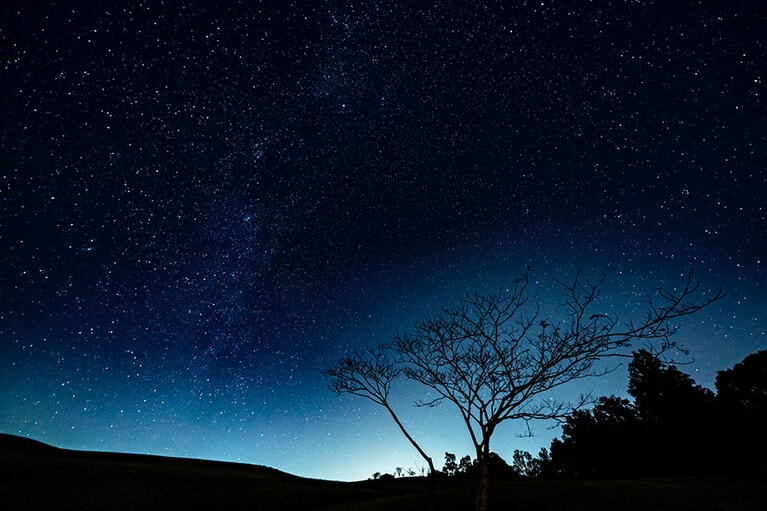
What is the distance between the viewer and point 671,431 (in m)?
42.8

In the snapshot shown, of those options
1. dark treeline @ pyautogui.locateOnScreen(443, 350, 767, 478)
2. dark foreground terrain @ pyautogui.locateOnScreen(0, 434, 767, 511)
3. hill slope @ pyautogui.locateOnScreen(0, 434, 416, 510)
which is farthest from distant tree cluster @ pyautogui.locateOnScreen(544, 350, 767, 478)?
hill slope @ pyautogui.locateOnScreen(0, 434, 416, 510)

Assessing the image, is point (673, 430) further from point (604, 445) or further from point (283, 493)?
point (283, 493)

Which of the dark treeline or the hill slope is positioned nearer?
the hill slope

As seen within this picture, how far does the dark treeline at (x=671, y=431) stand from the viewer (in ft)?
125

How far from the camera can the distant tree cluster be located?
38.2m

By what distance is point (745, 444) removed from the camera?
37562mm

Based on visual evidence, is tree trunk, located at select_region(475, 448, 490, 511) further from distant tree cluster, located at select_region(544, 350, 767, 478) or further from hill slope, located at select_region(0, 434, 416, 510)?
distant tree cluster, located at select_region(544, 350, 767, 478)

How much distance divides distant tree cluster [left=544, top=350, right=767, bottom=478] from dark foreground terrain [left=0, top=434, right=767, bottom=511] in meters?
12.8

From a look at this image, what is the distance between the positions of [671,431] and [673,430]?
0.77ft

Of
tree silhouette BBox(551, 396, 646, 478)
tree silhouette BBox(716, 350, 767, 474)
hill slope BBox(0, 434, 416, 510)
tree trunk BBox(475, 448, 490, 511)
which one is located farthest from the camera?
tree silhouette BBox(551, 396, 646, 478)

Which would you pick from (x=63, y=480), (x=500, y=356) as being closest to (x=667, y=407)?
(x=500, y=356)

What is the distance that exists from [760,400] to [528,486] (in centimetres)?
3177

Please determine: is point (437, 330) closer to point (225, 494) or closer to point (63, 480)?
point (225, 494)

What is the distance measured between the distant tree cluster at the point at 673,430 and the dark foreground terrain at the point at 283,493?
12.8m
